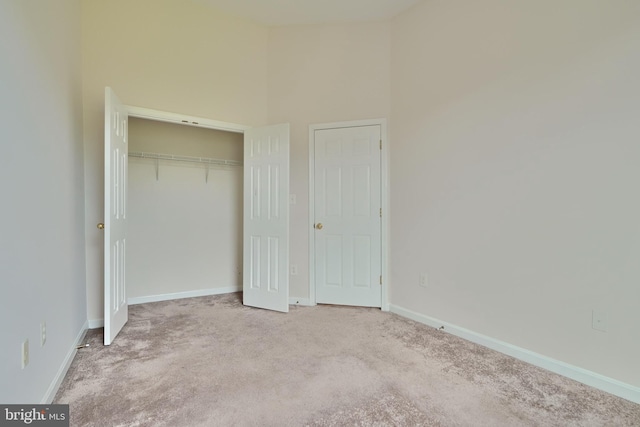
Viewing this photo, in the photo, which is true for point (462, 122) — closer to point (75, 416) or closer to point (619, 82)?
point (619, 82)

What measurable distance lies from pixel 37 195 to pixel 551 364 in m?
3.25

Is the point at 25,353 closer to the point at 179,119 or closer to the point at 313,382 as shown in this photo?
the point at 313,382

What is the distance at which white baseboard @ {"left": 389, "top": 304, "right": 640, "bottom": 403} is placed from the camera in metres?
1.80

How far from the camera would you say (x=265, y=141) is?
3.43 meters

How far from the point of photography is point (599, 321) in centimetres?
190

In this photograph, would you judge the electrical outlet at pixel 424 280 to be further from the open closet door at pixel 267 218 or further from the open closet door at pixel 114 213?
the open closet door at pixel 114 213

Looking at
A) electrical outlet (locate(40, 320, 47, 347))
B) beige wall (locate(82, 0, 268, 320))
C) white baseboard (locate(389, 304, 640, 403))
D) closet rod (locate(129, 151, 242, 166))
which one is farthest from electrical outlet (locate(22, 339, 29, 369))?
white baseboard (locate(389, 304, 640, 403))

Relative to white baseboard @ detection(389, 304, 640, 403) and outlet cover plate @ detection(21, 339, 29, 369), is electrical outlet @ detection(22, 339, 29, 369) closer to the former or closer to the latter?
outlet cover plate @ detection(21, 339, 29, 369)

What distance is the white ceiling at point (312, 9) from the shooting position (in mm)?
3175

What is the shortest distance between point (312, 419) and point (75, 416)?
1.19 metres

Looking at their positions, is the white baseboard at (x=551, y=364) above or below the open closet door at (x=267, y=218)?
below

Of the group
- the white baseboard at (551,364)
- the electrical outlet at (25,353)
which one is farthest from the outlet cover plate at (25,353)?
the white baseboard at (551,364)

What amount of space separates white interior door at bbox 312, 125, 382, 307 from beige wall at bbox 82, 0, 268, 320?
106 centimetres

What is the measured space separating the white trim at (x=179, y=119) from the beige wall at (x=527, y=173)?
1.91 meters
